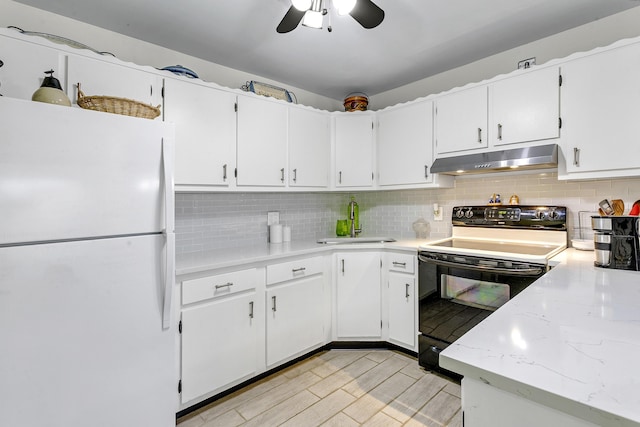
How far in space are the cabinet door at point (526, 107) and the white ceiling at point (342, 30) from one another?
0.37 m

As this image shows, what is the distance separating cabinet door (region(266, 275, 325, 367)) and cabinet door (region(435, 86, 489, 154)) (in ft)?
5.01

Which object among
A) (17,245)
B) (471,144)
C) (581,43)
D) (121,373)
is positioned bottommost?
(121,373)

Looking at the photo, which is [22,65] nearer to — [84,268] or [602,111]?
[84,268]

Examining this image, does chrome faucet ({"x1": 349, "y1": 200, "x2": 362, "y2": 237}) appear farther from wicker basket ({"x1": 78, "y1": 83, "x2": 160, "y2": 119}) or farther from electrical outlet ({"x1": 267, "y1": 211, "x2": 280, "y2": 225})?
wicker basket ({"x1": 78, "y1": 83, "x2": 160, "y2": 119})

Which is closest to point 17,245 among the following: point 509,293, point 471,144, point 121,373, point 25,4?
point 121,373

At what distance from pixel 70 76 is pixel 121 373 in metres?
1.55

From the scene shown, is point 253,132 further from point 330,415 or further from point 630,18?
point 630,18

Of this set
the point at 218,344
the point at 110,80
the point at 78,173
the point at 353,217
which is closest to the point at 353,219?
the point at 353,217

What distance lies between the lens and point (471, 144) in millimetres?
2414

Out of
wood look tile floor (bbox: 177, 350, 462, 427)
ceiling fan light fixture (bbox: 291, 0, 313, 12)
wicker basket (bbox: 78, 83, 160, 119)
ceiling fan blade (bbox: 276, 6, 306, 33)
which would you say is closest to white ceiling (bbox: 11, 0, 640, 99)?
ceiling fan blade (bbox: 276, 6, 306, 33)

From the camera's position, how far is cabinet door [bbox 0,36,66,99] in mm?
1517

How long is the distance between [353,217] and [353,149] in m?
0.70

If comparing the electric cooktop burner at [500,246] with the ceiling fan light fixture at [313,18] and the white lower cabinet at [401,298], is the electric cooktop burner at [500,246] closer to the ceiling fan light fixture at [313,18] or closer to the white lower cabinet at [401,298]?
the white lower cabinet at [401,298]

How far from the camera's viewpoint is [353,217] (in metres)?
3.26
